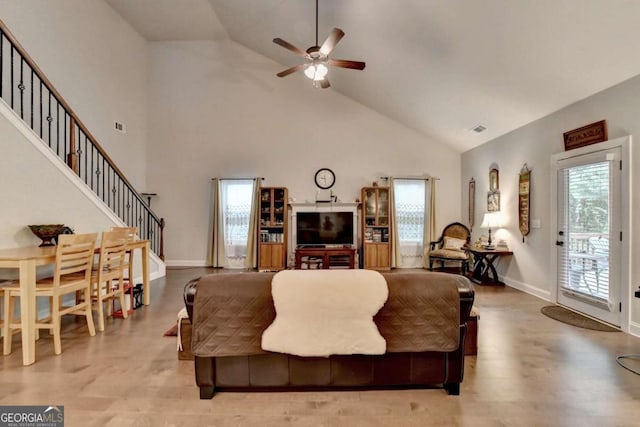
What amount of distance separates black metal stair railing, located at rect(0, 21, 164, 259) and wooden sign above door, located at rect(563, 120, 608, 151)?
251 inches

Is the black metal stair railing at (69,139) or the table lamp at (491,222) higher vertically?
the black metal stair railing at (69,139)

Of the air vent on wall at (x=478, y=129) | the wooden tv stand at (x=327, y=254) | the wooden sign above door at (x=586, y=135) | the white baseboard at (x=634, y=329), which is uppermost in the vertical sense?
the air vent on wall at (x=478, y=129)

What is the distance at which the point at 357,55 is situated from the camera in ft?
16.4

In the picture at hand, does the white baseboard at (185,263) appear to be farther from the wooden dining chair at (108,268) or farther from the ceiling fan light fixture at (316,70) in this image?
the ceiling fan light fixture at (316,70)

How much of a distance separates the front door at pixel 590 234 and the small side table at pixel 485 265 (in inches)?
41.2

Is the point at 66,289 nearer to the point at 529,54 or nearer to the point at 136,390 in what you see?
the point at 136,390

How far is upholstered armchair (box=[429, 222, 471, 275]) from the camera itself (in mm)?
6035

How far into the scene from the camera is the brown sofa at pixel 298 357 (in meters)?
1.92

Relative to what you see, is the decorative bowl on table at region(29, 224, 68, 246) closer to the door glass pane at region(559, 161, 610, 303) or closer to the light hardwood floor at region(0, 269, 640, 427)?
the light hardwood floor at region(0, 269, 640, 427)

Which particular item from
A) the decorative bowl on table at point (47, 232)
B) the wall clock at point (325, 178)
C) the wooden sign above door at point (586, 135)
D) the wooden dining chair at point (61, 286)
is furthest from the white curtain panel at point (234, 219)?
the wooden sign above door at point (586, 135)

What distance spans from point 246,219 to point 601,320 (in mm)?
5999

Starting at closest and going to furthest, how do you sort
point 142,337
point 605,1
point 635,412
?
point 635,412 → point 605,1 → point 142,337

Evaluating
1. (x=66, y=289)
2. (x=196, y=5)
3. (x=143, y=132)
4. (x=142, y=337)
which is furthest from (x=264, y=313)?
(x=143, y=132)

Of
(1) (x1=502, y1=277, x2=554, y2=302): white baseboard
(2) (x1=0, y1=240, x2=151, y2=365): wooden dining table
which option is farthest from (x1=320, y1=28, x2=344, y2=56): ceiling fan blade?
(1) (x1=502, y1=277, x2=554, y2=302): white baseboard
